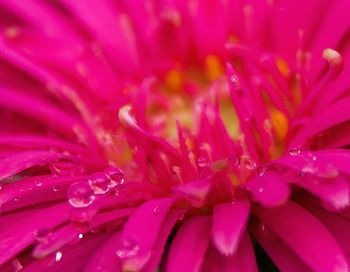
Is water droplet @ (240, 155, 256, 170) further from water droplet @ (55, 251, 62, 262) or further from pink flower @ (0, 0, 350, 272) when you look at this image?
water droplet @ (55, 251, 62, 262)

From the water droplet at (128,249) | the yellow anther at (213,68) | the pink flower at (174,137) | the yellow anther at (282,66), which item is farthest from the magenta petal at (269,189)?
the yellow anther at (213,68)

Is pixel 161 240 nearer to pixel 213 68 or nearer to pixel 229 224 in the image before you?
pixel 229 224

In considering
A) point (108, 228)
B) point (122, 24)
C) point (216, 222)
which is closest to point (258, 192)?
point (216, 222)

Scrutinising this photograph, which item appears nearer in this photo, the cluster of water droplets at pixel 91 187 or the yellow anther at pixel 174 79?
the cluster of water droplets at pixel 91 187

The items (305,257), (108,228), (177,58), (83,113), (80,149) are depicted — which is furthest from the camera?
(177,58)

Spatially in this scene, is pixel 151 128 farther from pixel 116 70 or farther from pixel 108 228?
pixel 108 228

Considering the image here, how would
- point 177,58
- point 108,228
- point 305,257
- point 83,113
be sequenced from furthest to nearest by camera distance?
point 177,58, point 83,113, point 108,228, point 305,257

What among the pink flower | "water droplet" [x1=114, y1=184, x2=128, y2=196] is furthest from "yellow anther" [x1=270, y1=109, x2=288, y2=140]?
"water droplet" [x1=114, y1=184, x2=128, y2=196]

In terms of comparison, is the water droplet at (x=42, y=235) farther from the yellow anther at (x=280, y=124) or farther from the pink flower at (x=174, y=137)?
the yellow anther at (x=280, y=124)
